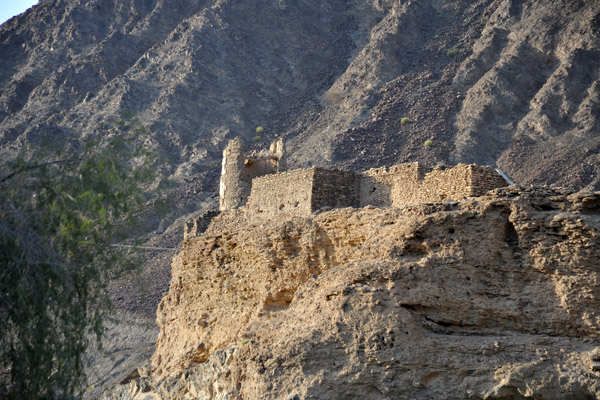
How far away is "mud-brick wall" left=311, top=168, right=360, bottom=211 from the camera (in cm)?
2223

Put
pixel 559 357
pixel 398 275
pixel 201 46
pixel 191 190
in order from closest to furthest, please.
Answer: pixel 559 357 → pixel 398 275 → pixel 191 190 → pixel 201 46

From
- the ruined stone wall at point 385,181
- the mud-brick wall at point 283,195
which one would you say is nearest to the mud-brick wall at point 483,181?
the ruined stone wall at point 385,181

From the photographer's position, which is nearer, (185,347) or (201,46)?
(185,347)

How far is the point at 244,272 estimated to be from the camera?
1595cm

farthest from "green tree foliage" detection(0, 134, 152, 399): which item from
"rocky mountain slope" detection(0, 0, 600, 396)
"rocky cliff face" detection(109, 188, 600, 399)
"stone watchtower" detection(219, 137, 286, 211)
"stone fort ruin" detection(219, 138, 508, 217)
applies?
"rocky mountain slope" detection(0, 0, 600, 396)

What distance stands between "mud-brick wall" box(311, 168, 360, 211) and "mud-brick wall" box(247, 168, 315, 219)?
178 mm

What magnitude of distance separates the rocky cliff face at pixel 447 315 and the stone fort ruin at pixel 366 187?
5005 mm

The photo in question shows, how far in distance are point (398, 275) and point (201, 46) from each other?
68434mm

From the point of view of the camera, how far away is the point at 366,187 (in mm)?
21938

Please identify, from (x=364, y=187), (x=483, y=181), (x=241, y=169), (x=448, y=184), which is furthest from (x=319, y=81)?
(x=483, y=181)

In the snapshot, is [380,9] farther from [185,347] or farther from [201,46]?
[185,347]

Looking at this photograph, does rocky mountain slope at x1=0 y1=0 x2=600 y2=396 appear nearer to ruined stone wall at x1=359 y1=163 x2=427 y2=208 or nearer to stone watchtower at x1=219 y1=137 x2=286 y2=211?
stone watchtower at x1=219 y1=137 x2=286 y2=211

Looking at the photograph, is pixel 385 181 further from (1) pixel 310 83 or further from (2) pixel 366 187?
(1) pixel 310 83

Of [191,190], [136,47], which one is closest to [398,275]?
[191,190]
